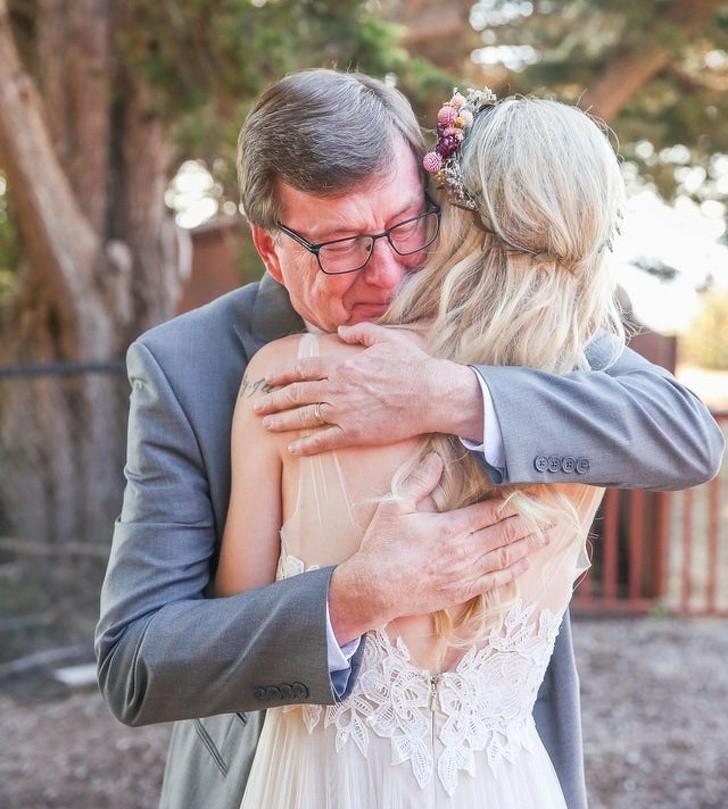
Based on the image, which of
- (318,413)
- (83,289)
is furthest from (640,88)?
(318,413)

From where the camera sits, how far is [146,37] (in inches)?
253

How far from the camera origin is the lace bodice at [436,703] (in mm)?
1667

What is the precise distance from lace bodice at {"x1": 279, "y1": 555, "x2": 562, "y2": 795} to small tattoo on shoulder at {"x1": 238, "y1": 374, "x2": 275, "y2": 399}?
0.29m

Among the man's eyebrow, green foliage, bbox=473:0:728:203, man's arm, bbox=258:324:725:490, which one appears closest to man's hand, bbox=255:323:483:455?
man's arm, bbox=258:324:725:490

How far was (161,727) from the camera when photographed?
17.7ft

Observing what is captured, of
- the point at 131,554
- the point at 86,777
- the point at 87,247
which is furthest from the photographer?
the point at 87,247

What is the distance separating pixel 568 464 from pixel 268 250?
737 mm

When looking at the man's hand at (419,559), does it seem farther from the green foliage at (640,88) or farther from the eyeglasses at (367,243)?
the green foliage at (640,88)

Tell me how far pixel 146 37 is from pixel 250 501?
5.51 m

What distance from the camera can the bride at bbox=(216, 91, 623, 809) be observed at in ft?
5.16

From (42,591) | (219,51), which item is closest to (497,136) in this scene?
(219,51)

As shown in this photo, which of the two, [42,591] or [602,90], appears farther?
[602,90]

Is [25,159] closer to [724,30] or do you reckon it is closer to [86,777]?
[86,777]

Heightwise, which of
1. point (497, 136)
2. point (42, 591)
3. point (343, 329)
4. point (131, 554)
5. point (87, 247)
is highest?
point (497, 136)
